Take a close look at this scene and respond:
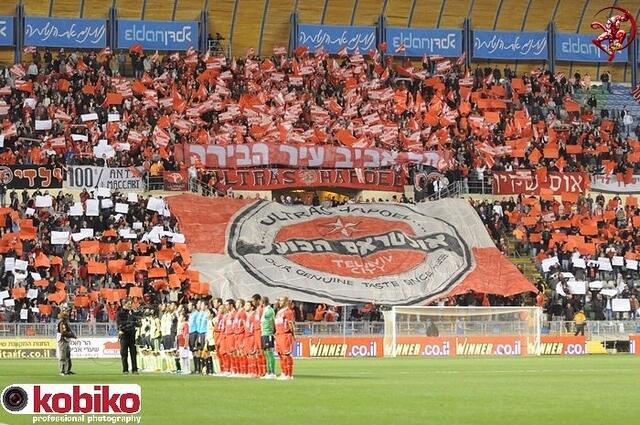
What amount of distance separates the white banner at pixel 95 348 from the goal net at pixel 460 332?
954cm

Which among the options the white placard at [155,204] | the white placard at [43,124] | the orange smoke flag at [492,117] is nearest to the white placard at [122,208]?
the white placard at [155,204]

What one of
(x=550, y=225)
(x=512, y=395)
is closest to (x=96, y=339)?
(x=550, y=225)

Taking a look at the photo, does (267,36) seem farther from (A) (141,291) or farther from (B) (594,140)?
(A) (141,291)

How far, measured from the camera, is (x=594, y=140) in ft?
225

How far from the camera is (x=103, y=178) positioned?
59844 mm

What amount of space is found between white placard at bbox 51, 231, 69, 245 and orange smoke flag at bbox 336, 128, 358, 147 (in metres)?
14.6

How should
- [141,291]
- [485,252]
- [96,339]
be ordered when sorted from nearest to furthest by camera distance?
[96,339]
[141,291]
[485,252]

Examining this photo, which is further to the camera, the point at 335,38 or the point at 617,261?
the point at 335,38

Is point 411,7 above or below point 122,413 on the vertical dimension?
above

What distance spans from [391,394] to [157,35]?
4485 centimetres

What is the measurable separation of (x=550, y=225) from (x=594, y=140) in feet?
26.7

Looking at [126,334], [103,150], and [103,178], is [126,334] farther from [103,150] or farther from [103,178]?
[103,150]

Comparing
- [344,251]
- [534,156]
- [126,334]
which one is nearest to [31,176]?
[344,251]

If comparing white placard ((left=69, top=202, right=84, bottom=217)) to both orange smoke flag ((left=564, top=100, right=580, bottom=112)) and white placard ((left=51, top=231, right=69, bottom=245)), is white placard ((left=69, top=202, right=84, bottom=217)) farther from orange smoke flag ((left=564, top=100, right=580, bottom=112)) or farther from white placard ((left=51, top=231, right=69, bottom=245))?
orange smoke flag ((left=564, top=100, right=580, bottom=112))
